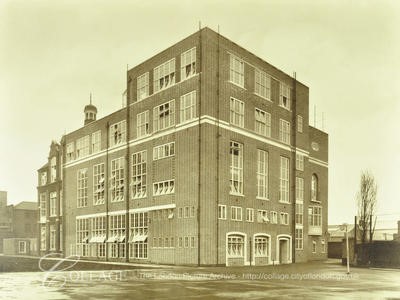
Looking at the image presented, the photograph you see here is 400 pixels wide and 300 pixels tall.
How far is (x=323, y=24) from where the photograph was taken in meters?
17.4

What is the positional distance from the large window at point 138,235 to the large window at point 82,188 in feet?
40.0

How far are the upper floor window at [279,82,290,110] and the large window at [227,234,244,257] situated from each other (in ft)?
50.4

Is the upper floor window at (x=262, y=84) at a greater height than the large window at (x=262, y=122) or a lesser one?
greater

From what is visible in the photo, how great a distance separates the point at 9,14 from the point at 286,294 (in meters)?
14.5

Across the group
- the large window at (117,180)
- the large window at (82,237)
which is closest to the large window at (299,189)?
the large window at (117,180)

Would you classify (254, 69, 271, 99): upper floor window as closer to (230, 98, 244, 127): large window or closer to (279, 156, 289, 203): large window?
(230, 98, 244, 127): large window

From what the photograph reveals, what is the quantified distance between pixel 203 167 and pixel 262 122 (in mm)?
9997

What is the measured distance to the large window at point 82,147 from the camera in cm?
5778

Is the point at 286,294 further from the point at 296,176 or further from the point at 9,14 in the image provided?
the point at 296,176

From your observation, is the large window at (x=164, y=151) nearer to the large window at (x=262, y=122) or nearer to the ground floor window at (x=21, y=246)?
the large window at (x=262, y=122)

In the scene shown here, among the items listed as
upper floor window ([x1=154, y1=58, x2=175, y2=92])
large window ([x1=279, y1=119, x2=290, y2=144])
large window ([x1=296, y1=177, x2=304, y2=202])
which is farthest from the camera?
large window ([x1=296, y1=177, x2=304, y2=202])

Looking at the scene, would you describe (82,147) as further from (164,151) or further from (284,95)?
(284,95)

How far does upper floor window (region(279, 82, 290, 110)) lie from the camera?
161ft

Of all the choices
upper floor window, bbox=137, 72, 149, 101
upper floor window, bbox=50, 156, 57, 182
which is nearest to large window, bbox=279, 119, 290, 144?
upper floor window, bbox=137, 72, 149, 101
